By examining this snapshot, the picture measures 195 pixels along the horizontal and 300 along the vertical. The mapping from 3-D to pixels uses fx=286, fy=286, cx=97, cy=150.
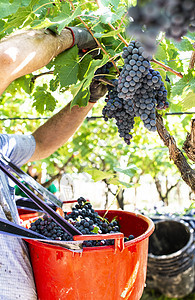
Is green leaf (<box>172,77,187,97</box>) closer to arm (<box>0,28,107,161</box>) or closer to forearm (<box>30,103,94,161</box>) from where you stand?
arm (<box>0,28,107,161</box>)

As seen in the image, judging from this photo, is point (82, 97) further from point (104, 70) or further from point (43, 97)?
point (43, 97)

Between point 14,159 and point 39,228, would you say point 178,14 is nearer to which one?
point 39,228

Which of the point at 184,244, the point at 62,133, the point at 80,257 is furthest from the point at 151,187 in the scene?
the point at 80,257

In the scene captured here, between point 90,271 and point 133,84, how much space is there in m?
0.53

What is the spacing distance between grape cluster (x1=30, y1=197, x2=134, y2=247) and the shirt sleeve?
0.44 meters

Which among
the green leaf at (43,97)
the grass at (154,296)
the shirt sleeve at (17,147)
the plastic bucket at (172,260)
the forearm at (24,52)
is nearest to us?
the forearm at (24,52)

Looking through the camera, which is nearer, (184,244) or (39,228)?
(39,228)

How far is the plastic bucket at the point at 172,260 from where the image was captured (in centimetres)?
311

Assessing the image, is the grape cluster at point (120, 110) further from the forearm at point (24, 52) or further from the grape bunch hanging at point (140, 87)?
the forearm at point (24, 52)

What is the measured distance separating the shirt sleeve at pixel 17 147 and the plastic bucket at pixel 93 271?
0.58 m

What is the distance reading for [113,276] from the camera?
0.82 m

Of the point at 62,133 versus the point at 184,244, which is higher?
the point at 62,133

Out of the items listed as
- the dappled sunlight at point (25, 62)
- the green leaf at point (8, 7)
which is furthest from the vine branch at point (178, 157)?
the green leaf at point (8, 7)

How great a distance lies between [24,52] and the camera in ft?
2.27
